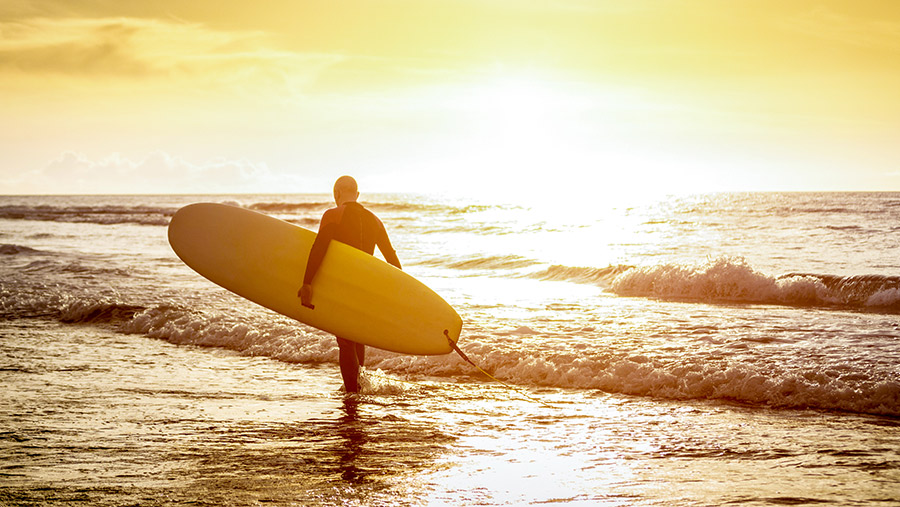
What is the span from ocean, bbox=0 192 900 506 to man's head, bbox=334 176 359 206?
1.45 m

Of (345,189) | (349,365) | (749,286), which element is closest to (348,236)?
(345,189)

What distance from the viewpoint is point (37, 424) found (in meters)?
4.75

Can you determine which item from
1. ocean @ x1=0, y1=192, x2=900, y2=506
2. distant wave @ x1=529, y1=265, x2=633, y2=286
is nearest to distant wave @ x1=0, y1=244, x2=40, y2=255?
ocean @ x1=0, y1=192, x2=900, y2=506

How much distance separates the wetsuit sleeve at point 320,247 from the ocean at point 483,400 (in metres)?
0.95

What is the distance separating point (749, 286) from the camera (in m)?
11.7

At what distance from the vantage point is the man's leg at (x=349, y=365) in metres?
5.71

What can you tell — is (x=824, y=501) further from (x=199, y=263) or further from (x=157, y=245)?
(x=157, y=245)

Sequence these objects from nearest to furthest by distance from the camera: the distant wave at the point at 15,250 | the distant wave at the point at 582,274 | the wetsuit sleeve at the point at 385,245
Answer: the wetsuit sleeve at the point at 385,245 < the distant wave at the point at 582,274 < the distant wave at the point at 15,250

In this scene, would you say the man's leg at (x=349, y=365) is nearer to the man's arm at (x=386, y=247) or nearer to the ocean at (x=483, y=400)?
the ocean at (x=483, y=400)

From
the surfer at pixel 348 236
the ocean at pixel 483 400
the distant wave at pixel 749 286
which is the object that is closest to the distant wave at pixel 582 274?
the distant wave at pixel 749 286

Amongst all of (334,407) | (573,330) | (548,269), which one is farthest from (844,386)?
(548,269)

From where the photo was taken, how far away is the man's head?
546cm

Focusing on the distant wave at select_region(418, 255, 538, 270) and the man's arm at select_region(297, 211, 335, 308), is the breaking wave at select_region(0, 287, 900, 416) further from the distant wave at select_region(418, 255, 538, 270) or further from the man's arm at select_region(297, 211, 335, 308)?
the distant wave at select_region(418, 255, 538, 270)

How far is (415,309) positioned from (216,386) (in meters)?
Answer: 1.76
